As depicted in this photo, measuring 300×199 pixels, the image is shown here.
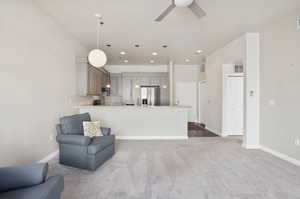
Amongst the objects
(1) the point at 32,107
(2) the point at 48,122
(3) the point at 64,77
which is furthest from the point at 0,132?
(3) the point at 64,77

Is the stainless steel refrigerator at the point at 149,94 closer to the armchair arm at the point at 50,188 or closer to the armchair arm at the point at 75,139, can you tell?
the armchair arm at the point at 75,139

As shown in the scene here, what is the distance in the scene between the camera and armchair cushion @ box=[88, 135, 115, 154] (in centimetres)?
266

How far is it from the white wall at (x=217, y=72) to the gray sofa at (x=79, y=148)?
366 cm

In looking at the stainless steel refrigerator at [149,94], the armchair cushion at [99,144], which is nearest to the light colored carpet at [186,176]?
the armchair cushion at [99,144]

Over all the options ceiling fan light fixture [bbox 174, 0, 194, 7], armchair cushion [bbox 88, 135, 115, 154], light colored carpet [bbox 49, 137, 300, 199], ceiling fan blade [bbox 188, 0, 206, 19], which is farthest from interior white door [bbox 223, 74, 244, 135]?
armchair cushion [bbox 88, 135, 115, 154]

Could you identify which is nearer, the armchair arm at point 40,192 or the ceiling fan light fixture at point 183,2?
the armchair arm at point 40,192

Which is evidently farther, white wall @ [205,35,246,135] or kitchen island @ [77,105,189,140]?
kitchen island @ [77,105,189,140]

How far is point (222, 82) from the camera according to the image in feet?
16.2

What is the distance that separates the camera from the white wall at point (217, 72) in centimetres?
424

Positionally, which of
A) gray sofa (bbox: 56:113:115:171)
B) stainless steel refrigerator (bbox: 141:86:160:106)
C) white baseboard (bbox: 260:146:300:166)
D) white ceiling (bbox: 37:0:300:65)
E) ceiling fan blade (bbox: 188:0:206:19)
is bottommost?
white baseboard (bbox: 260:146:300:166)

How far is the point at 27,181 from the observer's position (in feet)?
A: 4.76

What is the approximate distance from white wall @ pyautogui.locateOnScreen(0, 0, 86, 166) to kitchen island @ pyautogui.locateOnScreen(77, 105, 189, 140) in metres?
1.44

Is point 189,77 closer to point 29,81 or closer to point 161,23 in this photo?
point 161,23

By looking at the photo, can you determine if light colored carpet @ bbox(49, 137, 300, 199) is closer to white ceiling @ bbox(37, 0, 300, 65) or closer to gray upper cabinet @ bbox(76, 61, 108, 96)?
gray upper cabinet @ bbox(76, 61, 108, 96)
